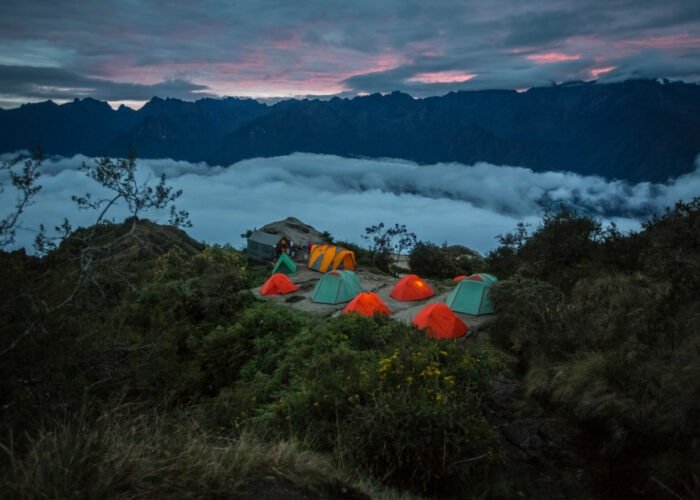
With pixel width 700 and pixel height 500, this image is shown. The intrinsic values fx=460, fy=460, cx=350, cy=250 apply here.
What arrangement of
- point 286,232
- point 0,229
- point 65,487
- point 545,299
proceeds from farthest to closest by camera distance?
point 286,232
point 545,299
point 0,229
point 65,487

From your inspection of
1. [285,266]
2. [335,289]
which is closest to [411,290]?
[335,289]

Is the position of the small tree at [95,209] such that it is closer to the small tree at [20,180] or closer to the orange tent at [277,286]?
the small tree at [20,180]

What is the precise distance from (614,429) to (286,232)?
33.2m

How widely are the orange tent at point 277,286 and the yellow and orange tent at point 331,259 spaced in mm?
6068

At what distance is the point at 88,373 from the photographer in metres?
5.06

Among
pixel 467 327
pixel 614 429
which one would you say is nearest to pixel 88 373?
pixel 614 429

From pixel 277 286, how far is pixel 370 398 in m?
15.7

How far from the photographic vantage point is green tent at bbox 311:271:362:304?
2014 cm

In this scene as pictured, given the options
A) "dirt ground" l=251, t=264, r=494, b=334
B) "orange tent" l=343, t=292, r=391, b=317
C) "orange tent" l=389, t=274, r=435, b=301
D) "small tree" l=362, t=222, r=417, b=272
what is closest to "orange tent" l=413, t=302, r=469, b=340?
"dirt ground" l=251, t=264, r=494, b=334

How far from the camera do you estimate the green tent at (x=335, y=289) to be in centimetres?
2014

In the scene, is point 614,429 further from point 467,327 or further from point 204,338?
point 204,338

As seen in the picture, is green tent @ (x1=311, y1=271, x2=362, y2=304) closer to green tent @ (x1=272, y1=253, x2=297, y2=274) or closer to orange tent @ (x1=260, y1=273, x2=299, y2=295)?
orange tent @ (x1=260, y1=273, x2=299, y2=295)

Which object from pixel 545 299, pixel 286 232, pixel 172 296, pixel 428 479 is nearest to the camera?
pixel 428 479

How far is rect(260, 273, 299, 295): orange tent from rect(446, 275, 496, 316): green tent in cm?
826
